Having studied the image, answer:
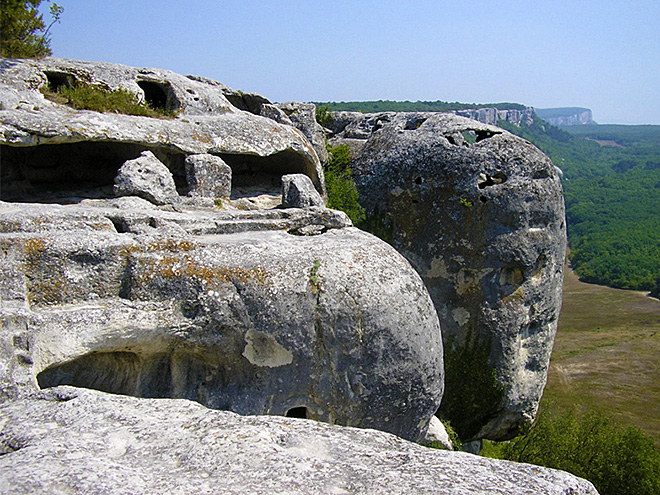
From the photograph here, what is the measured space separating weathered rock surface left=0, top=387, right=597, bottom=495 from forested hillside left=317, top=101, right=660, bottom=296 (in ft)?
65.4

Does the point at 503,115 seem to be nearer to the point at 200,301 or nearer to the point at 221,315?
the point at 221,315

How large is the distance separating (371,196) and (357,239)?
554 cm

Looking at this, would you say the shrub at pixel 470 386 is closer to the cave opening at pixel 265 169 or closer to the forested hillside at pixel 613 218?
the cave opening at pixel 265 169

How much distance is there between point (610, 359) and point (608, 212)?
50.9 metres

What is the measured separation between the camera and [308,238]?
7629 millimetres

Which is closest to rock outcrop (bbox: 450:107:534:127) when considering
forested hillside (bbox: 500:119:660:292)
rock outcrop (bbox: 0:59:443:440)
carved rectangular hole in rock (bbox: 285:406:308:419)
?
forested hillside (bbox: 500:119:660:292)

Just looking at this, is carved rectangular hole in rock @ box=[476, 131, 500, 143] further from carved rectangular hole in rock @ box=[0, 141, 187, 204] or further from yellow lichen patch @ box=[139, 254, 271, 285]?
yellow lichen patch @ box=[139, 254, 271, 285]

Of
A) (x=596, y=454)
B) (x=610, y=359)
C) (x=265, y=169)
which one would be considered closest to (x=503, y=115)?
(x=610, y=359)

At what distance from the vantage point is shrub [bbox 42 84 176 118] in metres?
8.81

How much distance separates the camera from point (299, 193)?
903 cm

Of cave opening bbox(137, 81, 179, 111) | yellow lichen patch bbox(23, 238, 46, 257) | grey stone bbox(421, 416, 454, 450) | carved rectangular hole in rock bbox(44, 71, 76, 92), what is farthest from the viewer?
cave opening bbox(137, 81, 179, 111)

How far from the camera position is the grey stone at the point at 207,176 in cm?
883

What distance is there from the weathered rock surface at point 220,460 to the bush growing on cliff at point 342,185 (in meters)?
8.21

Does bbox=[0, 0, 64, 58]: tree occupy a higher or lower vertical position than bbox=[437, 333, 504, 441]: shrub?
higher
